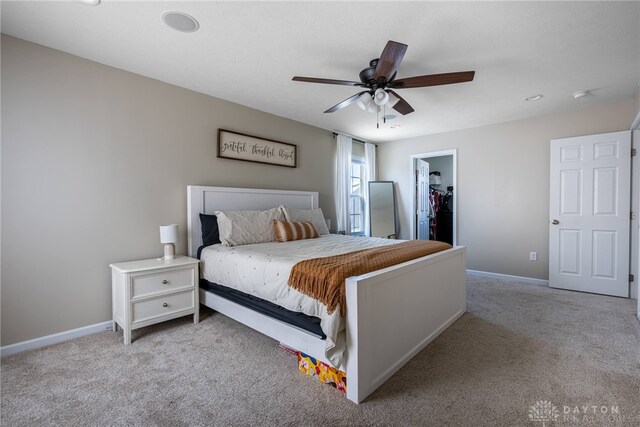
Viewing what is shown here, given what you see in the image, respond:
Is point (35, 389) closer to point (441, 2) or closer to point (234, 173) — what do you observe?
point (234, 173)

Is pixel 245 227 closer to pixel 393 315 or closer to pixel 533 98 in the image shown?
pixel 393 315

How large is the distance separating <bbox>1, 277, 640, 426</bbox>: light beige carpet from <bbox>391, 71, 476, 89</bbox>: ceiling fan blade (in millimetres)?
2081

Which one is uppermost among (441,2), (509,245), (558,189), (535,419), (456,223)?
(441,2)

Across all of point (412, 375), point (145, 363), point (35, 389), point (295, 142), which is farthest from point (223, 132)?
point (412, 375)

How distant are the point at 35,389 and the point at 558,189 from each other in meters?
5.62

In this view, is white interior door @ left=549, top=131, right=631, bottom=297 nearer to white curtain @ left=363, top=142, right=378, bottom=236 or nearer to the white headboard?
white curtain @ left=363, top=142, right=378, bottom=236

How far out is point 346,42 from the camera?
227cm

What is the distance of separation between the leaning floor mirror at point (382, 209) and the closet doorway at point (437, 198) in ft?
1.27

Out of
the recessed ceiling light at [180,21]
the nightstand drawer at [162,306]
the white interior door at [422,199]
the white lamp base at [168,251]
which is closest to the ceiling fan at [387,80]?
the recessed ceiling light at [180,21]

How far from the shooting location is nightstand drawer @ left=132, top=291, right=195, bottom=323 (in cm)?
245

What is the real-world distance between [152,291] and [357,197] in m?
3.89

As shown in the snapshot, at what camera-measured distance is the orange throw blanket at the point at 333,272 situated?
5.59ft

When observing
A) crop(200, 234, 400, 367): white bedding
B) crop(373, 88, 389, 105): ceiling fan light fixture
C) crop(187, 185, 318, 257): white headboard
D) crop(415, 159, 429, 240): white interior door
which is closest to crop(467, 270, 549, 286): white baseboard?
crop(415, 159, 429, 240): white interior door

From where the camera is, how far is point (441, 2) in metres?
1.82
